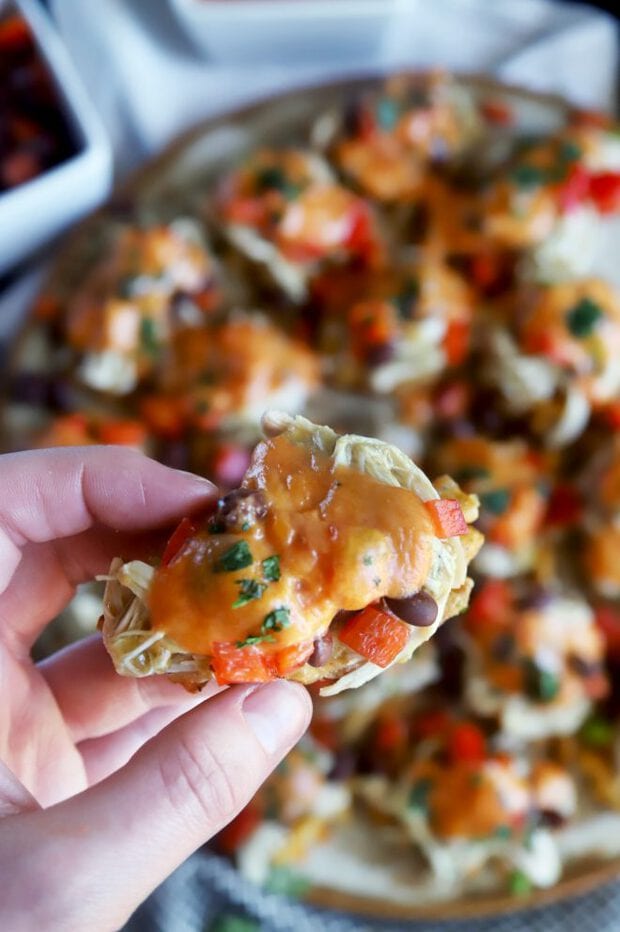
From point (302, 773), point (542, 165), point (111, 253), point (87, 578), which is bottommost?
point (302, 773)

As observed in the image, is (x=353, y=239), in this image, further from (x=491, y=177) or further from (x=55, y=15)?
(x=55, y=15)

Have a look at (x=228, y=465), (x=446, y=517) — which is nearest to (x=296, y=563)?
(x=446, y=517)

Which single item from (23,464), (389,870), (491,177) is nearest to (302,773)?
(389,870)

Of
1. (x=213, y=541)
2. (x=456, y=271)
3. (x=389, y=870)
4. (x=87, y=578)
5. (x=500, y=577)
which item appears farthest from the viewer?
(x=456, y=271)

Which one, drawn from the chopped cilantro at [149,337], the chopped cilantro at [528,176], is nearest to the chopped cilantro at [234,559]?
the chopped cilantro at [149,337]

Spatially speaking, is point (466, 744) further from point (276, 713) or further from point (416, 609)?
point (416, 609)

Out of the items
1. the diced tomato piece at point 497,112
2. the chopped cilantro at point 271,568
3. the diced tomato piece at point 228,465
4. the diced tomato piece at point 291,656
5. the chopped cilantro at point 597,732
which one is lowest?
the chopped cilantro at point 597,732

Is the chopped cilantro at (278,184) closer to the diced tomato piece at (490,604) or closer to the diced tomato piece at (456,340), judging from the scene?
the diced tomato piece at (456,340)

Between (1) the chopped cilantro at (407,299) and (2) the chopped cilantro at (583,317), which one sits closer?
(2) the chopped cilantro at (583,317)
